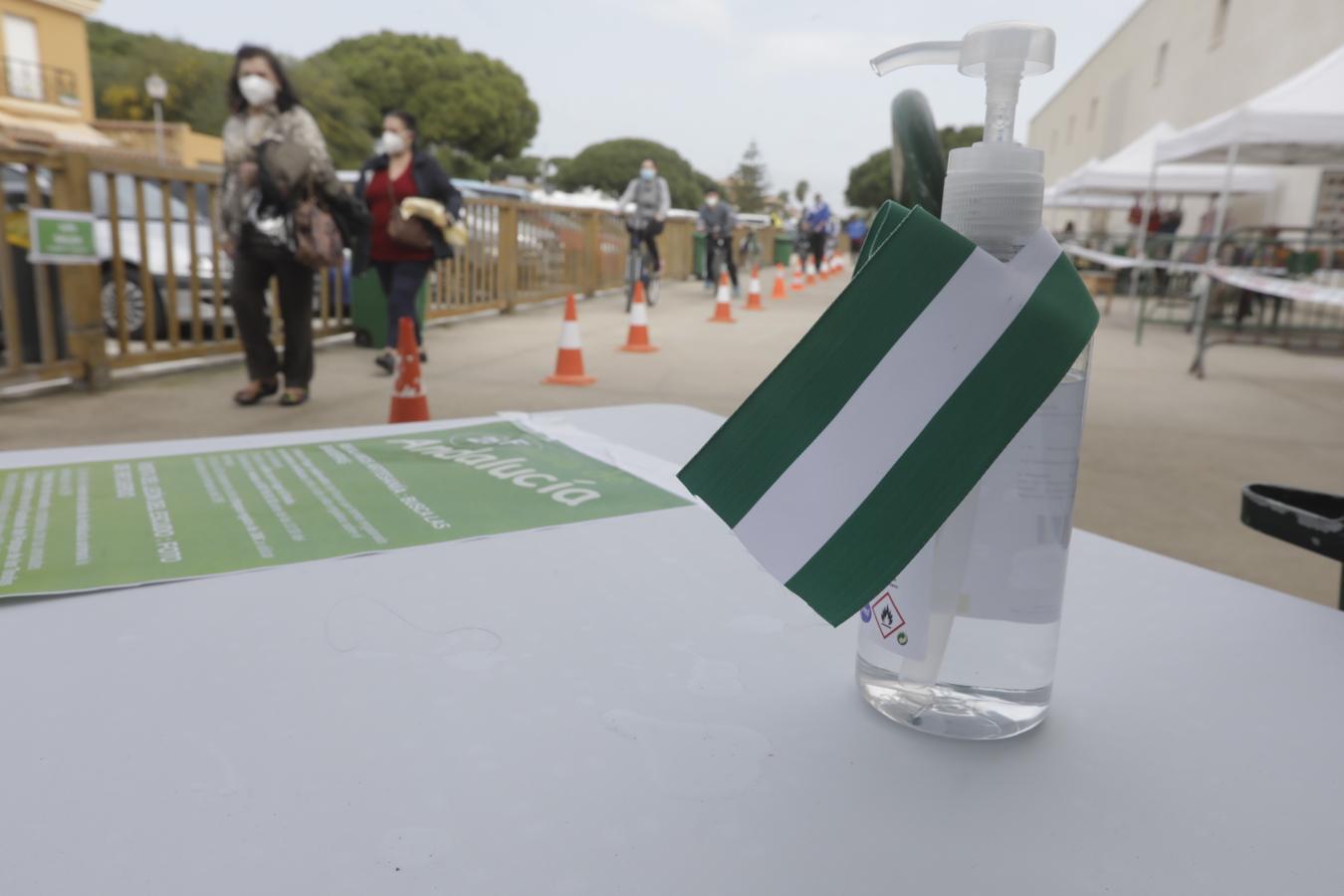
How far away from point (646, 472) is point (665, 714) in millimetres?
601

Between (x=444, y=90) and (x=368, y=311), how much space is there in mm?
40675

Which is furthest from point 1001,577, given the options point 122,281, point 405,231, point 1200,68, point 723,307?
point 1200,68

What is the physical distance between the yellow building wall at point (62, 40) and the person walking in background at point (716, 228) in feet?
108

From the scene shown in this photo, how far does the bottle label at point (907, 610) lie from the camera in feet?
1.66

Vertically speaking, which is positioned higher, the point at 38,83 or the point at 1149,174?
the point at 38,83

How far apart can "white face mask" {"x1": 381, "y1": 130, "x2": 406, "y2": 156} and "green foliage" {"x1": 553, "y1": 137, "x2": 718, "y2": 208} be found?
196ft

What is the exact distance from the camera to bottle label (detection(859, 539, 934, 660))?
0.51 meters

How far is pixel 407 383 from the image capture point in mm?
2836

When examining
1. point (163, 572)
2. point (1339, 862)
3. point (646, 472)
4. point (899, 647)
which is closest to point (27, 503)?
point (163, 572)

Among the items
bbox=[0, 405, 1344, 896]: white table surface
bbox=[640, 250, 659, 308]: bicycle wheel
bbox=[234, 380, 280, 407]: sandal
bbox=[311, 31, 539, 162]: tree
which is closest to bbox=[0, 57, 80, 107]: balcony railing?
bbox=[311, 31, 539, 162]: tree

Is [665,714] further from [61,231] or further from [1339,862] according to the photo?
[61,231]

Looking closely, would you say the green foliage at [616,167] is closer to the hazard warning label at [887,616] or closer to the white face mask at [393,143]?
the white face mask at [393,143]

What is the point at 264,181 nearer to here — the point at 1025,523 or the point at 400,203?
the point at 400,203

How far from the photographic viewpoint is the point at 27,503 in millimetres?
939
